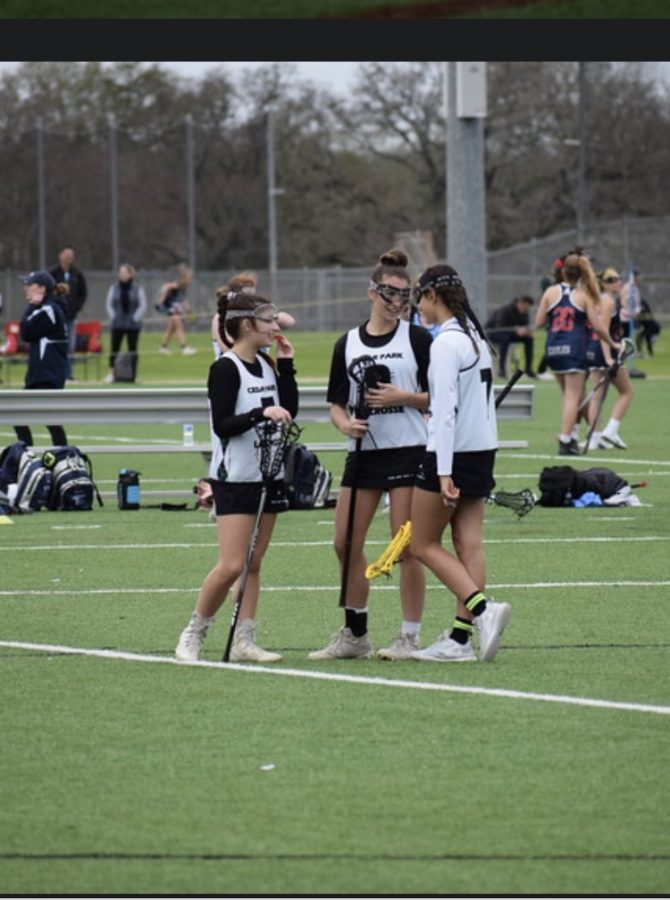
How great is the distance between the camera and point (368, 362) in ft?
31.3

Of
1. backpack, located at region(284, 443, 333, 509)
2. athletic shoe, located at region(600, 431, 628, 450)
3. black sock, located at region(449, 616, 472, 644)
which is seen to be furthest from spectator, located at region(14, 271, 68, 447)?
black sock, located at region(449, 616, 472, 644)

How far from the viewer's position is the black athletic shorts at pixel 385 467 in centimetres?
960

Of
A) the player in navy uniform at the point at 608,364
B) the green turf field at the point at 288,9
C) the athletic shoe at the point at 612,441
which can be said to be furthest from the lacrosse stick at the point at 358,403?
the athletic shoe at the point at 612,441

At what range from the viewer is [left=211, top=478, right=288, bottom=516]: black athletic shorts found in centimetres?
945

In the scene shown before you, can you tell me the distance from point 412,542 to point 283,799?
104 inches

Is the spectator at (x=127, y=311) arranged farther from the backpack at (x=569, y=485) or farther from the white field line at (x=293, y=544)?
the white field line at (x=293, y=544)

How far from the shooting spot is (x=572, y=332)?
2053cm

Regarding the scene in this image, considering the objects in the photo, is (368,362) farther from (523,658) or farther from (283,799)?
(283,799)

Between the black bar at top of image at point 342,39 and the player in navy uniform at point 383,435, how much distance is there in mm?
3645

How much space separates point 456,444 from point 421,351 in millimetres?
537

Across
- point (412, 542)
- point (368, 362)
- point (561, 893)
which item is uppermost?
point (368, 362)

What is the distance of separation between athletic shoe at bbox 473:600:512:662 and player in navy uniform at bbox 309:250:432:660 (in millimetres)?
400

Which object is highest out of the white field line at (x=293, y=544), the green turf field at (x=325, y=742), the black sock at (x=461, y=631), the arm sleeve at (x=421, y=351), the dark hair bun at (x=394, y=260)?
the dark hair bun at (x=394, y=260)

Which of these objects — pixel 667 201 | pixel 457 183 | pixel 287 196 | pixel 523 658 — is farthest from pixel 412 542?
pixel 287 196
